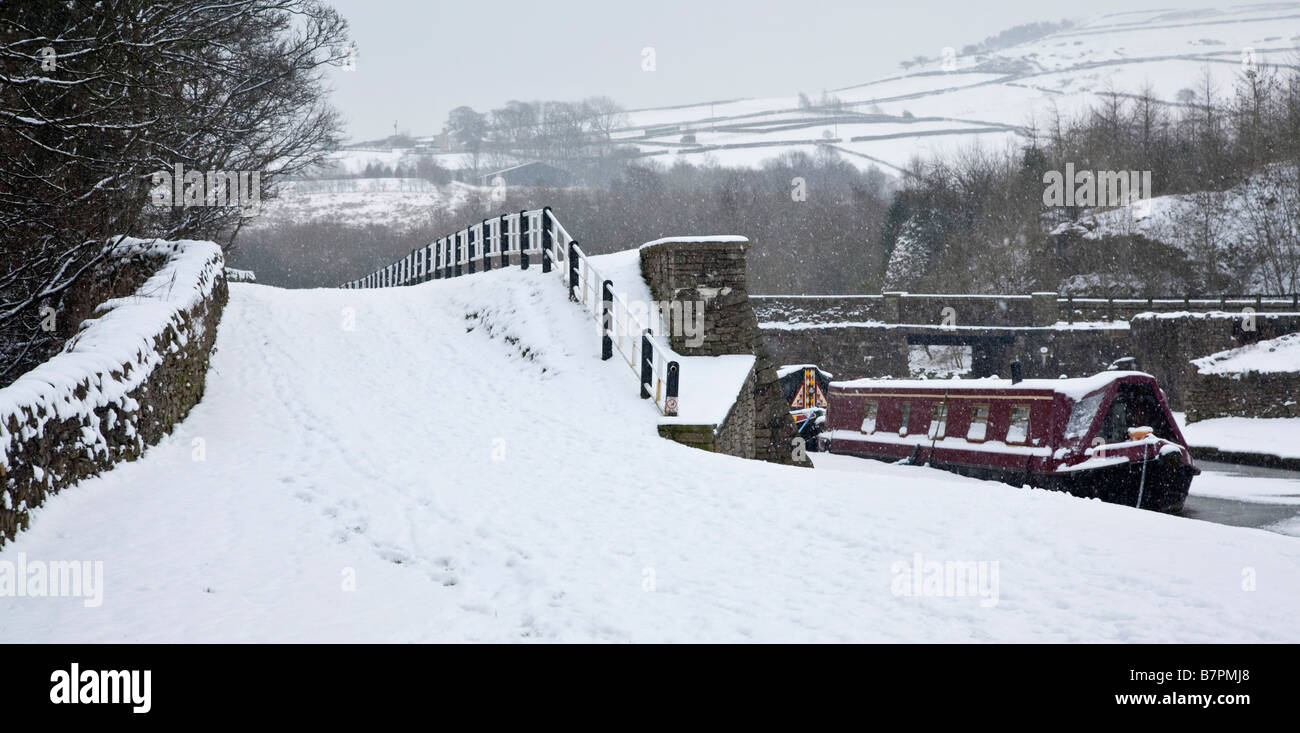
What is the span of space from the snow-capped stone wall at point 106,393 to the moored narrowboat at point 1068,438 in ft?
42.9

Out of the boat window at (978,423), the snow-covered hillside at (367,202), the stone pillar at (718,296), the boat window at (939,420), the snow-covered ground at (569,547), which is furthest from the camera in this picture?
the snow-covered hillside at (367,202)

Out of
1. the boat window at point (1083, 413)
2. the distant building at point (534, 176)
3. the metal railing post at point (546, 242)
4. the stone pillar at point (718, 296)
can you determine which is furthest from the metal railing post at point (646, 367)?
the distant building at point (534, 176)

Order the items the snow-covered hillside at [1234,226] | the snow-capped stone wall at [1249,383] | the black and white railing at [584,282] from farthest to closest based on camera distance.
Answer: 1. the snow-covered hillside at [1234,226]
2. the snow-capped stone wall at [1249,383]
3. the black and white railing at [584,282]

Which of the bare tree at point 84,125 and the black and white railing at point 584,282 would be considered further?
the black and white railing at point 584,282

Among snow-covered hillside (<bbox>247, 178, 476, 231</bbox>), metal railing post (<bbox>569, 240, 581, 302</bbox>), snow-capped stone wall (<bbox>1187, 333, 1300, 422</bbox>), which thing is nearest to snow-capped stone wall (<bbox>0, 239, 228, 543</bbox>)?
metal railing post (<bbox>569, 240, 581, 302</bbox>)

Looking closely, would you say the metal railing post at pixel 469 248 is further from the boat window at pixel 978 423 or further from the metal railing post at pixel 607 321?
the boat window at pixel 978 423

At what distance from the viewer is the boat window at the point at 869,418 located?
872 inches

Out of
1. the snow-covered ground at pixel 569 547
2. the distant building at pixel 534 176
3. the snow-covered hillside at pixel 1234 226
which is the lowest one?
the snow-covered ground at pixel 569 547

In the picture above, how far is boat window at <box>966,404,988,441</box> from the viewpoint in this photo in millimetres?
18719

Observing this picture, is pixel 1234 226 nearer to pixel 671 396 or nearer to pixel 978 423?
pixel 978 423

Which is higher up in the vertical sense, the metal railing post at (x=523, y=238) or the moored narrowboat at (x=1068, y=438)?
the metal railing post at (x=523, y=238)

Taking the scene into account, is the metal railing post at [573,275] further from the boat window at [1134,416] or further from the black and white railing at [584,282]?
the boat window at [1134,416]

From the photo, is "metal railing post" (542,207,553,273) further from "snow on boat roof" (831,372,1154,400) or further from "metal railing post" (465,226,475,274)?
"snow on boat roof" (831,372,1154,400)
